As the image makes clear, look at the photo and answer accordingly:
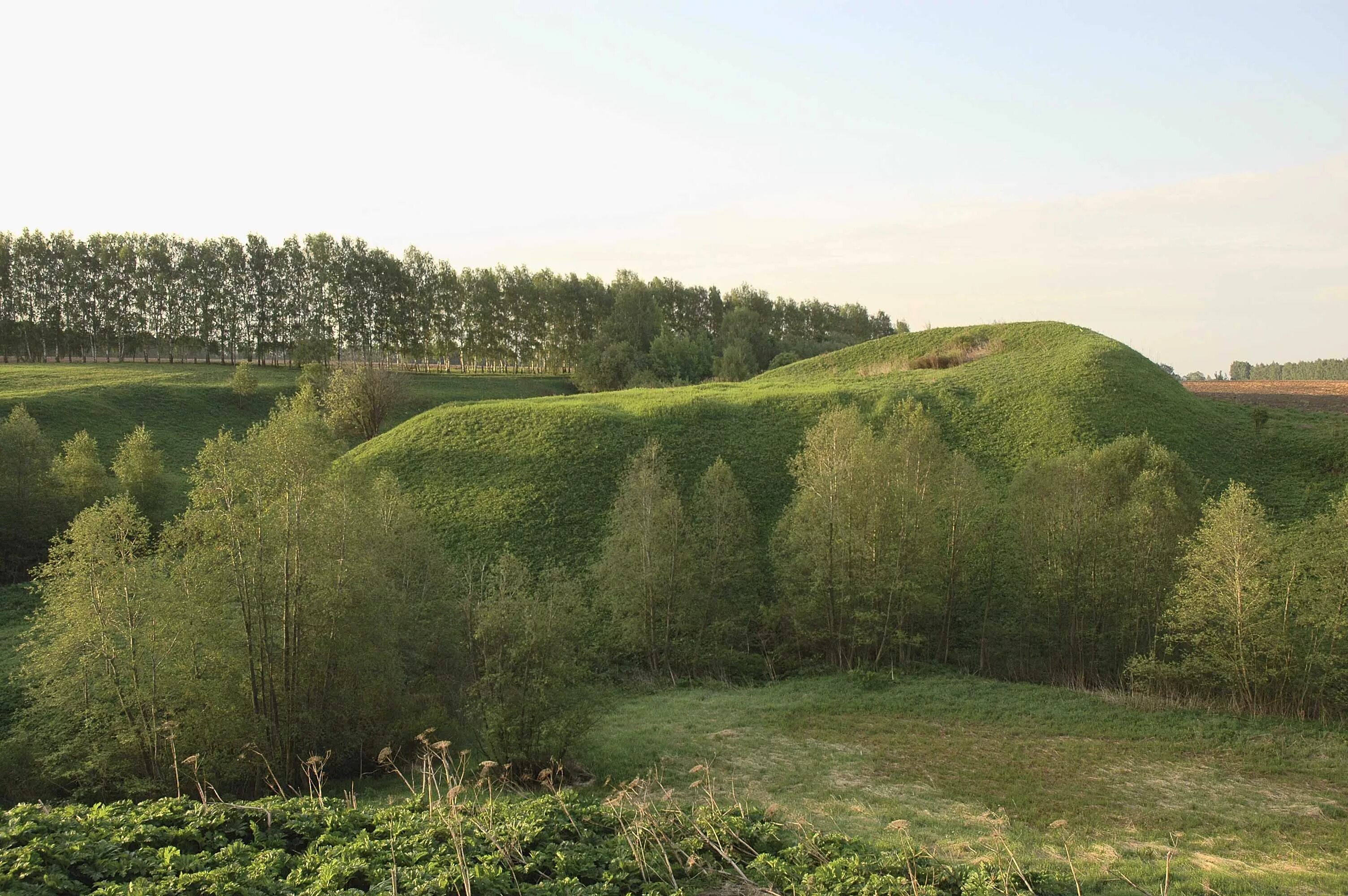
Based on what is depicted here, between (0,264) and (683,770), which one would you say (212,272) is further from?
(683,770)

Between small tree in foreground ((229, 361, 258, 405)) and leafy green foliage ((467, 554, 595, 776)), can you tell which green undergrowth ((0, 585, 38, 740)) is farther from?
small tree in foreground ((229, 361, 258, 405))

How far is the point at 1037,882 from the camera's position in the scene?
976 cm

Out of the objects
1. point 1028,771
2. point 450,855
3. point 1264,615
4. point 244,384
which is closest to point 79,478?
point 244,384

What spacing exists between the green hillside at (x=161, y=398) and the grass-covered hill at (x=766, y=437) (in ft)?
67.0

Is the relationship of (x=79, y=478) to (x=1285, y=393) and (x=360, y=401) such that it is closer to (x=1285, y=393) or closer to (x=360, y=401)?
(x=360, y=401)

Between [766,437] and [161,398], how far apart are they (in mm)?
55749

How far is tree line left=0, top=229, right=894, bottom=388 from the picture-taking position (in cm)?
8881

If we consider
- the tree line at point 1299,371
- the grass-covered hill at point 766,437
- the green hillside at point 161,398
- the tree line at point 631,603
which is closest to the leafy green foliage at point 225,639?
the tree line at point 631,603

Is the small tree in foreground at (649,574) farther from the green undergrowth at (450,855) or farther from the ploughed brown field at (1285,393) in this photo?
the ploughed brown field at (1285,393)

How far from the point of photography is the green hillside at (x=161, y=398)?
5997 cm

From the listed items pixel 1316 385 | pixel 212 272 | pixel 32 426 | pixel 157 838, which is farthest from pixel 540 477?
pixel 212 272

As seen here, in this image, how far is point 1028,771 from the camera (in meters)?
20.3

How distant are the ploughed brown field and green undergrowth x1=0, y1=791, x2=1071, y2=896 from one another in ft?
198

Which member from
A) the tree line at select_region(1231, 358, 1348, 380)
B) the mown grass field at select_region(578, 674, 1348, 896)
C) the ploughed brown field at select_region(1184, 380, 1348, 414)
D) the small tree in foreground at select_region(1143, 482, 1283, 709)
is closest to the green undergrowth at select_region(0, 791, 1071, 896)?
the mown grass field at select_region(578, 674, 1348, 896)
